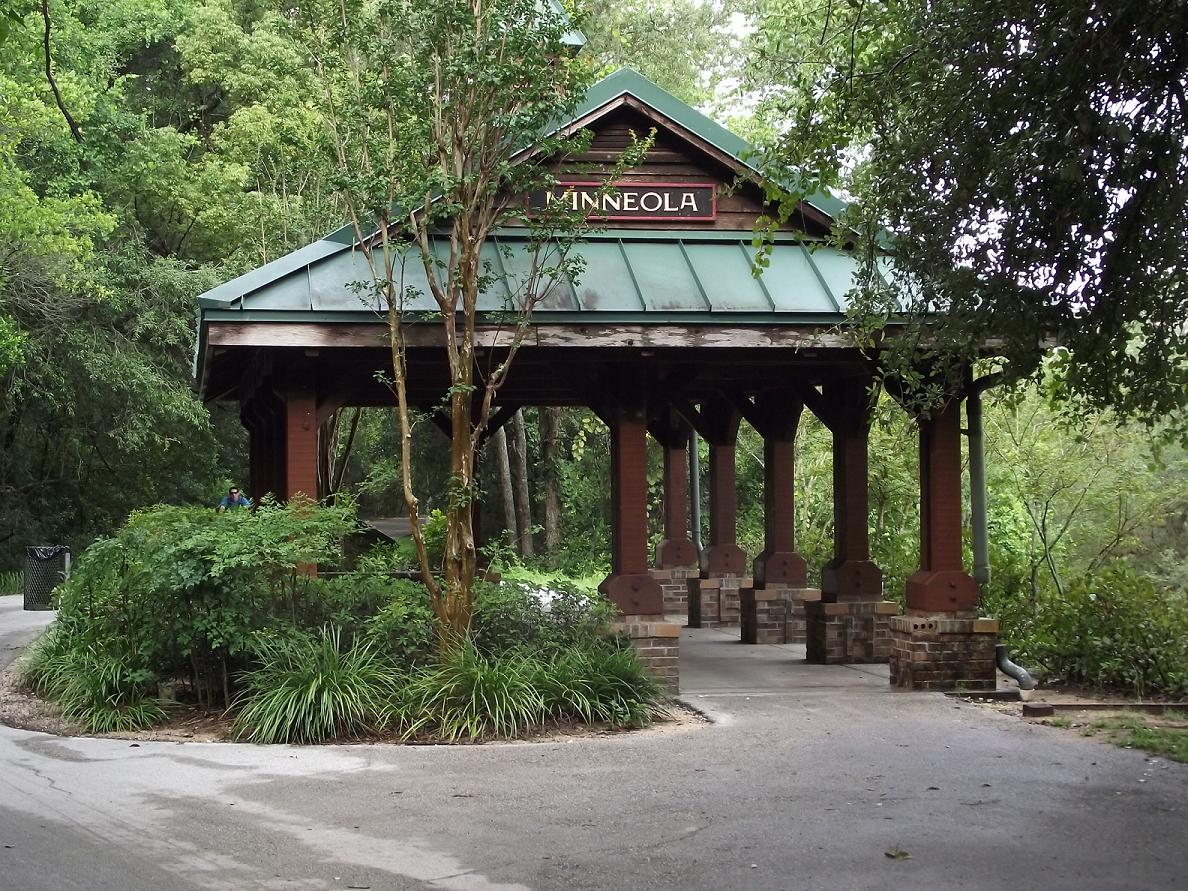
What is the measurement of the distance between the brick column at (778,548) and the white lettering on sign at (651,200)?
14.9ft

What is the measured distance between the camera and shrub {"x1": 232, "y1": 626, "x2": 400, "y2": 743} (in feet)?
31.3

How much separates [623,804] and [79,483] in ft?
93.8

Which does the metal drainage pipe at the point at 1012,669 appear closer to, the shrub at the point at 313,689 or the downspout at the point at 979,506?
the downspout at the point at 979,506

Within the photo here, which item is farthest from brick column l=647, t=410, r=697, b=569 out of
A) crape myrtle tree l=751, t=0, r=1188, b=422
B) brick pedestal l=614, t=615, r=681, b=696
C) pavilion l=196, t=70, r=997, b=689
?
crape myrtle tree l=751, t=0, r=1188, b=422

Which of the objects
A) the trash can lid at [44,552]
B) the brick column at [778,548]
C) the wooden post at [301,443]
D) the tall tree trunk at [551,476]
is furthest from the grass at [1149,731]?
the tall tree trunk at [551,476]

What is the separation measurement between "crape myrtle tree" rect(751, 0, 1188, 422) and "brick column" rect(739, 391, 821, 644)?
26.9 ft

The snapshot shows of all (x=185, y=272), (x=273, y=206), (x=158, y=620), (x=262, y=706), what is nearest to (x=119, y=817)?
(x=262, y=706)

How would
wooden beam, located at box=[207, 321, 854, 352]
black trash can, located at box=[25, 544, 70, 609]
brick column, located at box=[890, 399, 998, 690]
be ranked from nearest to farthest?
1. wooden beam, located at box=[207, 321, 854, 352]
2. brick column, located at box=[890, 399, 998, 690]
3. black trash can, located at box=[25, 544, 70, 609]

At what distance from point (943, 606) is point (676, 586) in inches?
369

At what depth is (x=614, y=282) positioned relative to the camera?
38.5 ft

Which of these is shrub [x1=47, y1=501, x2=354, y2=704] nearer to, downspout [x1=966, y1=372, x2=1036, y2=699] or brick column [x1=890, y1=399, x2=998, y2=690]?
brick column [x1=890, y1=399, x2=998, y2=690]

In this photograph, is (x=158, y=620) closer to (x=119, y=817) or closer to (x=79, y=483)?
(x=119, y=817)

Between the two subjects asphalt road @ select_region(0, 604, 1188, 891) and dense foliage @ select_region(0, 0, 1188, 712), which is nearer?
asphalt road @ select_region(0, 604, 1188, 891)

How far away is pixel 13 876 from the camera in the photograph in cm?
587
